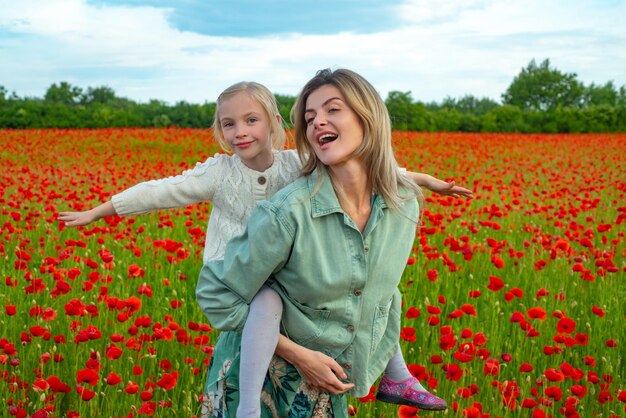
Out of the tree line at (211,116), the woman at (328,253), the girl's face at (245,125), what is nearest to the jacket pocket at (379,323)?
the woman at (328,253)

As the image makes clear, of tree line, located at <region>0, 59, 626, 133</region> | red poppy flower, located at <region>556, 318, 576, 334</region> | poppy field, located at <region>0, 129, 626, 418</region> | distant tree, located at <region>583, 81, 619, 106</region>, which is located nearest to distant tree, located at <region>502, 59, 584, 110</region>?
distant tree, located at <region>583, 81, 619, 106</region>

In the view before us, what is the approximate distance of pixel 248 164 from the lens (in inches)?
115

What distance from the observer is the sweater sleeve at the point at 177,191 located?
2881 millimetres

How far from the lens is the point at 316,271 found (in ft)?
7.26

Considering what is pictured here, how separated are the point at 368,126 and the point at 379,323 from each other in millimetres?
703

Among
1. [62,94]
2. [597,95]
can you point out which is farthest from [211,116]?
[597,95]

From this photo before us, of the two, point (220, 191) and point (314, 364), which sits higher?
point (220, 191)

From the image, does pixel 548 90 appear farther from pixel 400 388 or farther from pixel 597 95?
pixel 400 388

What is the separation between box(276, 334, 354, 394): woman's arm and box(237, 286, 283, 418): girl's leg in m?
0.06

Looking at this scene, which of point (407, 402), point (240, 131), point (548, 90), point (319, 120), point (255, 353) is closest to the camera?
point (255, 353)

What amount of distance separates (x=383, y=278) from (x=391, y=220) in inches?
8.2

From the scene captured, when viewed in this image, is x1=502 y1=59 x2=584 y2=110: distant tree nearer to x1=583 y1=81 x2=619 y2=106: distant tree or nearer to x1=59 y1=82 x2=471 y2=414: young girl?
x1=583 y1=81 x2=619 y2=106: distant tree

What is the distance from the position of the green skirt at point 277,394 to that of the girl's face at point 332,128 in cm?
72

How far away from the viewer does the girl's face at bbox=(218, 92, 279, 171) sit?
280cm
